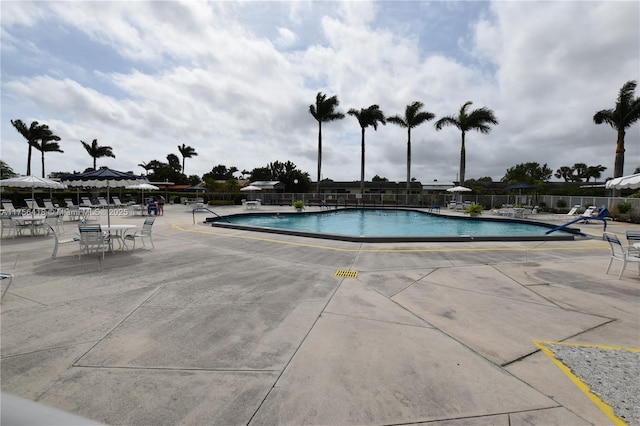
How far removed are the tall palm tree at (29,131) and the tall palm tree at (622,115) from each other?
6535cm

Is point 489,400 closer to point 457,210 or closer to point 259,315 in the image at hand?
point 259,315

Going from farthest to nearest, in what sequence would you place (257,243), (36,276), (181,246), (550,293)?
(257,243), (181,246), (36,276), (550,293)

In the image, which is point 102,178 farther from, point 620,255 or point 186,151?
point 186,151

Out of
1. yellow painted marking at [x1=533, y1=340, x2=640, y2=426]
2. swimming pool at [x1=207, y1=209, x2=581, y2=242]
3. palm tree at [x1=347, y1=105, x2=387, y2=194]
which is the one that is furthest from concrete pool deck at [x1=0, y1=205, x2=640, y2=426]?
palm tree at [x1=347, y1=105, x2=387, y2=194]

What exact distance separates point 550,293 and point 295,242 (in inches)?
257

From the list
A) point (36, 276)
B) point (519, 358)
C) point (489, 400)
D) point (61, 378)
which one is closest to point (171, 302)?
point (61, 378)

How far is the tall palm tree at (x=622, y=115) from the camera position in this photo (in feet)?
76.2

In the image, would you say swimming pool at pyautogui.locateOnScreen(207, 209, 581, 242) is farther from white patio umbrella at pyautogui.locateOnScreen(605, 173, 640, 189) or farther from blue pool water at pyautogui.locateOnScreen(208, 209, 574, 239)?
white patio umbrella at pyautogui.locateOnScreen(605, 173, 640, 189)

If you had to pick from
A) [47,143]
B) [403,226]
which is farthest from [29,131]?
[403,226]

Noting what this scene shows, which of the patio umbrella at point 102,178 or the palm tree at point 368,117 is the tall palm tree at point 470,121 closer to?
the palm tree at point 368,117

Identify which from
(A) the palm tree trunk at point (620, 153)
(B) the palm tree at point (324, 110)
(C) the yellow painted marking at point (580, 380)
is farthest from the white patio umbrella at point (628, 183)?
(B) the palm tree at point (324, 110)

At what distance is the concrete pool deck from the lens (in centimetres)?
236

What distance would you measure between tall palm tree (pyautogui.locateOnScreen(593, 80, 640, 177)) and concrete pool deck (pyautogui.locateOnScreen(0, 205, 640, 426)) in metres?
25.0

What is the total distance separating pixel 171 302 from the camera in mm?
4449
